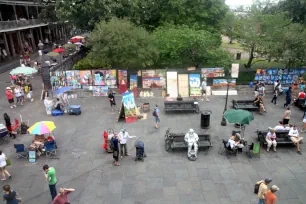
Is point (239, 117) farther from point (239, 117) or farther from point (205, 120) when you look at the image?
point (205, 120)

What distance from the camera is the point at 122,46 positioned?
814 inches

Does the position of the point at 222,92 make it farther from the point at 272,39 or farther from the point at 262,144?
the point at 262,144

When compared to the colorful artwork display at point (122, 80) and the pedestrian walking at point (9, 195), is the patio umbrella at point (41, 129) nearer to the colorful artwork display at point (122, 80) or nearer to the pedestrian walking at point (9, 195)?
the pedestrian walking at point (9, 195)

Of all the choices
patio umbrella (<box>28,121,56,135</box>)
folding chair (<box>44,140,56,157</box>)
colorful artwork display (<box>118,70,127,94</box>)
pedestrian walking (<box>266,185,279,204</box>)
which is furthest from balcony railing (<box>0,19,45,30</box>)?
pedestrian walking (<box>266,185,279,204</box>)

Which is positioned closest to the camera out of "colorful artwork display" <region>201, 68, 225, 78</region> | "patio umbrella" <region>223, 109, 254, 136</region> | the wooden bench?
"patio umbrella" <region>223, 109, 254, 136</region>

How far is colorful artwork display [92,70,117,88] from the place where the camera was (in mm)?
21562

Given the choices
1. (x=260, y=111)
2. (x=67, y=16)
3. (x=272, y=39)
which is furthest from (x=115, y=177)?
(x=67, y=16)

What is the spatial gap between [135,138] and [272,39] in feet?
47.4

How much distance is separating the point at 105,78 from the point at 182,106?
24.2 ft

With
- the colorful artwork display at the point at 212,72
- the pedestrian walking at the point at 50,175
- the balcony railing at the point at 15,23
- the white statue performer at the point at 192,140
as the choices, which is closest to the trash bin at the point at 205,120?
the white statue performer at the point at 192,140

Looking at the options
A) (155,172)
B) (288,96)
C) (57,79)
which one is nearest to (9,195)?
(155,172)

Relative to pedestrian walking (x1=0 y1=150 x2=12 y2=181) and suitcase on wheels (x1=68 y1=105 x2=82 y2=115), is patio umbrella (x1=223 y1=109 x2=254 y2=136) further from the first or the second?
pedestrian walking (x1=0 y1=150 x2=12 y2=181)

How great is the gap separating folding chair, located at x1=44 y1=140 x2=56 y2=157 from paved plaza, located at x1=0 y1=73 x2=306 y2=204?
0.29 m

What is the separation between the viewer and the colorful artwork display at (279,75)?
21.5m
